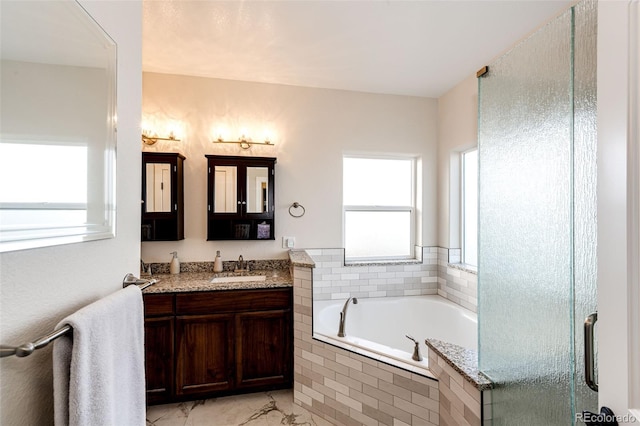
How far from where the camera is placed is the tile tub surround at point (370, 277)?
2934mm

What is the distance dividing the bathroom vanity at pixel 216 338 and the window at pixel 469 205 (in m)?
1.93

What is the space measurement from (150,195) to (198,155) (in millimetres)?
586

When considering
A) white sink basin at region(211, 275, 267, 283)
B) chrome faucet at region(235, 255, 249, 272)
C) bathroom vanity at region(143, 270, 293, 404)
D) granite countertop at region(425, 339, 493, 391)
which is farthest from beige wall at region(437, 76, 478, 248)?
chrome faucet at region(235, 255, 249, 272)

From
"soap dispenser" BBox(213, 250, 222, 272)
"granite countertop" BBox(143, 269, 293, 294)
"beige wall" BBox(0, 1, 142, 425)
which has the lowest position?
"granite countertop" BBox(143, 269, 293, 294)

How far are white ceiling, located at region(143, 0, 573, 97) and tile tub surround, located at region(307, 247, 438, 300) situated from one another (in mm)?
1820

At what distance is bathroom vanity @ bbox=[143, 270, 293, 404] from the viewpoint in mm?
2129

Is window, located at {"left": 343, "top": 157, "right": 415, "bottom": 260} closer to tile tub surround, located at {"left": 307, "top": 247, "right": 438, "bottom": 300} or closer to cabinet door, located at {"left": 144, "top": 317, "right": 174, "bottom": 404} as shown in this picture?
tile tub surround, located at {"left": 307, "top": 247, "right": 438, "bottom": 300}

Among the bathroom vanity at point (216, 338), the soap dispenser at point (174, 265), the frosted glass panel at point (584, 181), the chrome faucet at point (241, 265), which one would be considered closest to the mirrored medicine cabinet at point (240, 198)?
the chrome faucet at point (241, 265)

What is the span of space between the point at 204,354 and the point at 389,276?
1929mm

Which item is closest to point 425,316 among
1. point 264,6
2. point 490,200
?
point 490,200

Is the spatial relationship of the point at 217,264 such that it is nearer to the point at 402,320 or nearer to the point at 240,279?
the point at 240,279

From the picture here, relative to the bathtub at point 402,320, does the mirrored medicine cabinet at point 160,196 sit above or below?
above

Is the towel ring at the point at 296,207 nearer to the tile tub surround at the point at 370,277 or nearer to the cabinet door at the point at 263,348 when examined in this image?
the tile tub surround at the point at 370,277

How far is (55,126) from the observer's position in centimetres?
65
